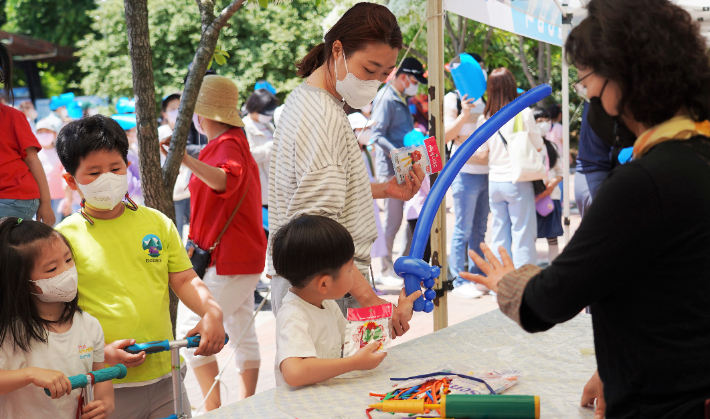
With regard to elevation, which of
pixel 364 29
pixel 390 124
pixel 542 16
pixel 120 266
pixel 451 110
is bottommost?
pixel 120 266

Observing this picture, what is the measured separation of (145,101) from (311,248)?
1350 mm

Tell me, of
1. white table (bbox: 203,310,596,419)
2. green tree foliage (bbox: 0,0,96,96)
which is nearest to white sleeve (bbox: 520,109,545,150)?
white table (bbox: 203,310,596,419)

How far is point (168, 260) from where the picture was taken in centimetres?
225

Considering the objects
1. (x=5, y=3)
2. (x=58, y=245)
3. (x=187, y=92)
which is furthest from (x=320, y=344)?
(x=5, y=3)

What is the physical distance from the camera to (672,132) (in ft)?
4.07

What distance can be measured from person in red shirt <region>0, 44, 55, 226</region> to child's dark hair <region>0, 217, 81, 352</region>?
1757mm

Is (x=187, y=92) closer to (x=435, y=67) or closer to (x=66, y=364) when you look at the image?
(x=435, y=67)

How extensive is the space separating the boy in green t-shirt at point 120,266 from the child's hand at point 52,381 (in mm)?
287

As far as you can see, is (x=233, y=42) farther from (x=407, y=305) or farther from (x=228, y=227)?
(x=407, y=305)

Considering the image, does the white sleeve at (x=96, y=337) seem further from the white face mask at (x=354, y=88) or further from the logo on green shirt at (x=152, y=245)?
the white face mask at (x=354, y=88)

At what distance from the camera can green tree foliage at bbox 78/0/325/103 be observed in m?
20.5

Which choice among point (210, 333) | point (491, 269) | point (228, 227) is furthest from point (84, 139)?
point (228, 227)

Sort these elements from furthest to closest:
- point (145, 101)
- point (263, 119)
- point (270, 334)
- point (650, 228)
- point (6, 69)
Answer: point (263, 119)
point (270, 334)
point (6, 69)
point (145, 101)
point (650, 228)

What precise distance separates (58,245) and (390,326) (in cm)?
102
